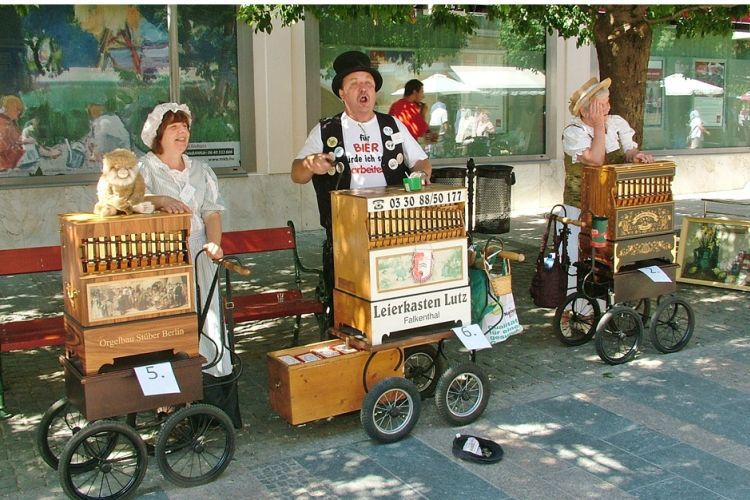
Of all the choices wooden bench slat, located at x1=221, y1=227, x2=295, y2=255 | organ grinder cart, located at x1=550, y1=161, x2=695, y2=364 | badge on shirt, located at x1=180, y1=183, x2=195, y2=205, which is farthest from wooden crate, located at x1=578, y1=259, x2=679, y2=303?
badge on shirt, located at x1=180, y1=183, x2=195, y2=205

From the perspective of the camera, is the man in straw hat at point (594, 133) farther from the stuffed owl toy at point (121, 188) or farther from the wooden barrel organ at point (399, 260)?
the stuffed owl toy at point (121, 188)

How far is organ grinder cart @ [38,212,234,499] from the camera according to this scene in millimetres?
3895

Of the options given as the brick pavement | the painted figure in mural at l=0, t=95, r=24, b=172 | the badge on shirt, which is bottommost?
the brick pavement

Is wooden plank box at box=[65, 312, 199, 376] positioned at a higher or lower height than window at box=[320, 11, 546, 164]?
lower

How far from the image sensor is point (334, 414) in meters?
4.69

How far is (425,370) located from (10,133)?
6.65m

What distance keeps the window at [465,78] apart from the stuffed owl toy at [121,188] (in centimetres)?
777

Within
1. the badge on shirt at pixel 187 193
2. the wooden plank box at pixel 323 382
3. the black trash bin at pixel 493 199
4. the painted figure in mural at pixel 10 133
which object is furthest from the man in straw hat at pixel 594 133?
A: the painted figure in mural at pixel 10 133

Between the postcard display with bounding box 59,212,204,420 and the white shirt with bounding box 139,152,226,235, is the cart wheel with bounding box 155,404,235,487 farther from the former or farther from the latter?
the white shirt with bounding box 139,152,226,235

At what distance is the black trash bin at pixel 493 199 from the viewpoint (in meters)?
11.4

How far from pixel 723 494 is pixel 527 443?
1.02 meters

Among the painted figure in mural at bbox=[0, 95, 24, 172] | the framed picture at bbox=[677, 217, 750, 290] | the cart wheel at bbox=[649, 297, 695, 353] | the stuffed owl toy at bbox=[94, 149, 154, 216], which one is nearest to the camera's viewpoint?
the stuffed owl toy at bbox=[94, 149, 154, 216]

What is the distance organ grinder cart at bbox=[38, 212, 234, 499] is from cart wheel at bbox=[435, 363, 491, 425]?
3.92 feet

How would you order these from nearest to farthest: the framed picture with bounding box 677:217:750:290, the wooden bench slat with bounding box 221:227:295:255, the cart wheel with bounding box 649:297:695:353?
the cart wheel with bounding box 649:297:695:353
the wooden bench slat with bounding box 221:227:295:255
the framed picture with bounding box 677:217:750:290
